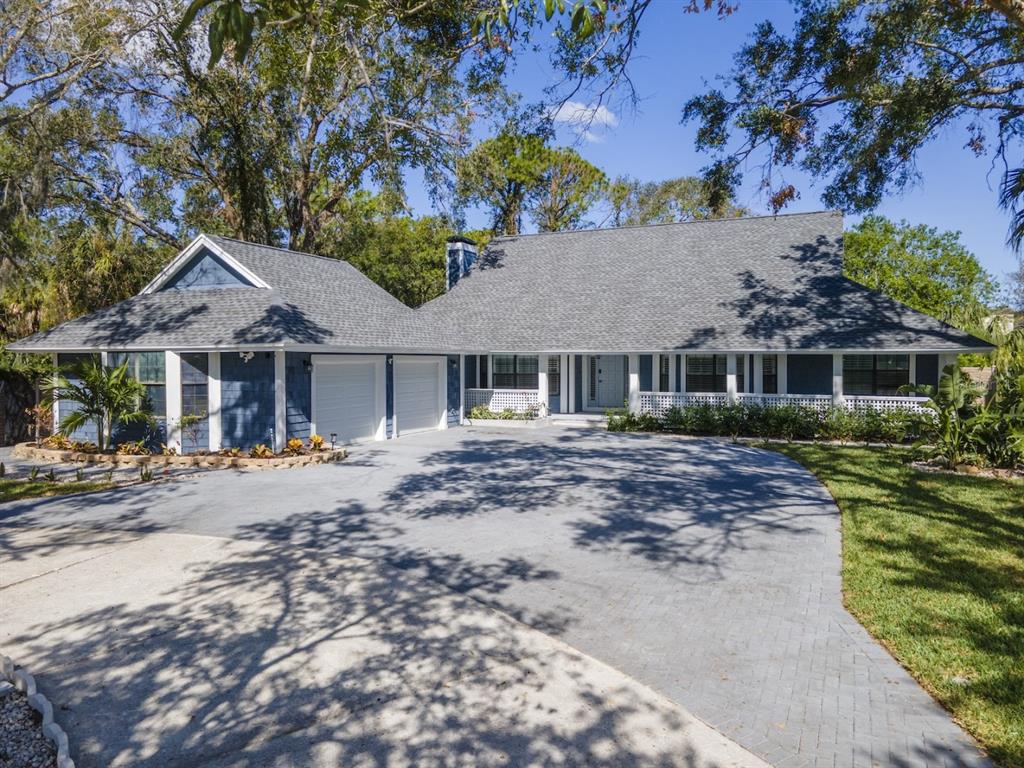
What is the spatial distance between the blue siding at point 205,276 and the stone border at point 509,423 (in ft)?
29.1

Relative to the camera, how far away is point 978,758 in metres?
3.99

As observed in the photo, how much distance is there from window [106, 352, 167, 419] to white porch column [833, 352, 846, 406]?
60.5 ft

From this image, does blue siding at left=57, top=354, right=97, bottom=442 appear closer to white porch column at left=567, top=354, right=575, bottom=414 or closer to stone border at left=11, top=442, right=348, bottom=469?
stone border at left=11, top=442, right=348, bottom=469

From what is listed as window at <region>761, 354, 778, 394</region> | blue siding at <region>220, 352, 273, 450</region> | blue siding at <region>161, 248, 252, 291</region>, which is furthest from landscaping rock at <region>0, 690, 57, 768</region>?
window at <region>761, 354, 778, 394</region>

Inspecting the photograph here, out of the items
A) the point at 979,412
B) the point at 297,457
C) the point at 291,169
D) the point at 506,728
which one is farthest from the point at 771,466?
the point at 291,169

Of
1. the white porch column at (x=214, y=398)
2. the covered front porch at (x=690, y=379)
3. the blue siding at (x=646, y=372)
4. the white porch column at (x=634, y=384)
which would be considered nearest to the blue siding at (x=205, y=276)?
the white porch column at (x=214, y=398)

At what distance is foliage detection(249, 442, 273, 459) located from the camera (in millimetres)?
14773

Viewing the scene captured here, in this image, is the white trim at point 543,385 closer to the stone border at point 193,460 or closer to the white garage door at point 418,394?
the white garage door at point 418,394

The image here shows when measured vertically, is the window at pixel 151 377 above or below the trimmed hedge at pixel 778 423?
above

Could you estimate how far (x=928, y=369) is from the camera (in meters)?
19.2

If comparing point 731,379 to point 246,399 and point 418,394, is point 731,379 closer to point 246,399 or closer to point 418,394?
point 418,394

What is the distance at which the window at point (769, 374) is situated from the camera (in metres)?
21.2

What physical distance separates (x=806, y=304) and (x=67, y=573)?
68.0 ft

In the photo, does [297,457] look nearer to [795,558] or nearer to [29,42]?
[795,558]
